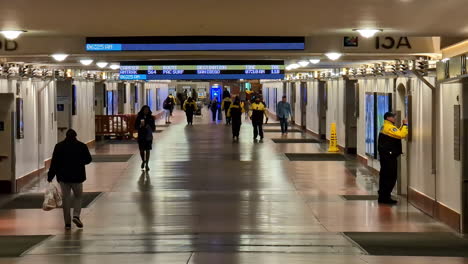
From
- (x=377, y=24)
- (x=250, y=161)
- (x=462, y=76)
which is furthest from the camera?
(x=250, y=161)

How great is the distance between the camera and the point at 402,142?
17.1 m

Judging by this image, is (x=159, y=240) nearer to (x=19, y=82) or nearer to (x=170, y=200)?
(x=170, y=200)

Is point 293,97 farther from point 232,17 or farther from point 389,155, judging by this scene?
point 232,17

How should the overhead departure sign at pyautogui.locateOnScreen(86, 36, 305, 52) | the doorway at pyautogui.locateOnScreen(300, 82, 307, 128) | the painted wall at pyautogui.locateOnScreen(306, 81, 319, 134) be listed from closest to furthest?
the overhead departure sign at pyautogui.locateOnScreen(86, 36, 305, 52), the painted wall at pyautogui.locateOnScreen(306, 81, 319, 134), the doorway at pyautogui.locateOnScreen(300, 82, 307, 128)

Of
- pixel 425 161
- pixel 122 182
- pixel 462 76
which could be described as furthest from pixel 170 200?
pixel 462 76

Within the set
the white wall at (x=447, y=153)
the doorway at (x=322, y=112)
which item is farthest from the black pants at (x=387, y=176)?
the doorway at (x=322, y=112)

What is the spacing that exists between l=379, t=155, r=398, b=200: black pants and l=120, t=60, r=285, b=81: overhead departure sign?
24.6 feet

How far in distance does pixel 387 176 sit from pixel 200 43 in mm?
4478

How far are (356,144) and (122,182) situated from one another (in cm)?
883

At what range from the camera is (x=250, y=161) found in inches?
907

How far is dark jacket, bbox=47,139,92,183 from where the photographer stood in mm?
13070

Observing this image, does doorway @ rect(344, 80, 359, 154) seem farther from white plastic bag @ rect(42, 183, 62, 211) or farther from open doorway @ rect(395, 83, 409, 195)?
Answer: white plastic bag @ rect(42, 183, 62, 211)

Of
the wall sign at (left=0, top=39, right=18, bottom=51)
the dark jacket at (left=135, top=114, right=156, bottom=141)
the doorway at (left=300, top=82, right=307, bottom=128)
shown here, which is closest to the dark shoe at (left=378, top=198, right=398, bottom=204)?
the wall sign at (left=0, top=39, right=18, bottom=51)

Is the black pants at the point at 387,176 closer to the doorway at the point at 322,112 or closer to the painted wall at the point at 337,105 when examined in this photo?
the painted wall at the point at 337,105
